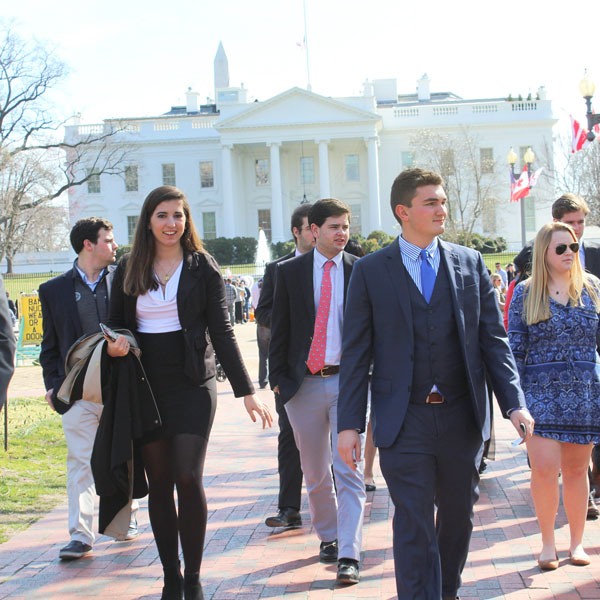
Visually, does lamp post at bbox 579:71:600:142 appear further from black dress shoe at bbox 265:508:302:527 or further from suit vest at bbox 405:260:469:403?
suit vest at bbox 405:260:469:403

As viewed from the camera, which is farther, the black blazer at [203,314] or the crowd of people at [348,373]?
the black blazer at [203,314]

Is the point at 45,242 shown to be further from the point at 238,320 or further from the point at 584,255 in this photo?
the point at 584,255

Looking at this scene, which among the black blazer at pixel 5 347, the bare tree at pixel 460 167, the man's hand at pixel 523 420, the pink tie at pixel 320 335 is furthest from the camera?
the bare tree at pixel 460 167

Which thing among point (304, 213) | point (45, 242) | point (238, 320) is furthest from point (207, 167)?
point (304, 213)

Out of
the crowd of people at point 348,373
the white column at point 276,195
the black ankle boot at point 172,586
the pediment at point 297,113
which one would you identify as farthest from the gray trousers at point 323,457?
the pediment at point 297,113

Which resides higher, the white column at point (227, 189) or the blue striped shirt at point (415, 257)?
the white column at point (227, 189)

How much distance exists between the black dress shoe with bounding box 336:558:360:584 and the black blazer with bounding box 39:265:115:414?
7.40 ft

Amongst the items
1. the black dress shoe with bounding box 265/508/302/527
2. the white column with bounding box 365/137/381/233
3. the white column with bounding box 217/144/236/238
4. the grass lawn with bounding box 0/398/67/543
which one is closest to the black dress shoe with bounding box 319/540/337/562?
the black dress shoe with bounding box 265/508/302/527

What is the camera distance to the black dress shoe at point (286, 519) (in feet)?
18.8

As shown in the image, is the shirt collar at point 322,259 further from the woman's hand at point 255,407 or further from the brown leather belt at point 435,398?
the brown leather belt at point 435,398

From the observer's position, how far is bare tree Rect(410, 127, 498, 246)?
54.8m

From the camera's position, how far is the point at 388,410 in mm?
3477

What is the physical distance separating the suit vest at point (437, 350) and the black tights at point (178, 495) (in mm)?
1249

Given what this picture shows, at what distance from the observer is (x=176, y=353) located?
421cm
